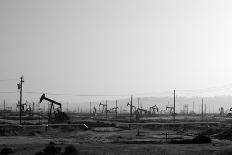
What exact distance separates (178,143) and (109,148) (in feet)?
22.5

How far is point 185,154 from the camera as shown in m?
22.7

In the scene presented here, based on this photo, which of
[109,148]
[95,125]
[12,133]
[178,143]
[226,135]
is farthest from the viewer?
[95,125]

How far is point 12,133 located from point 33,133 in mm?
2056

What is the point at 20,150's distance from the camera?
25.0 m

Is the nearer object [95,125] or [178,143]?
[178,143]

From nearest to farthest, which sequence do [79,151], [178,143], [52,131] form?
[79,151] → [178,143] → [52,131]

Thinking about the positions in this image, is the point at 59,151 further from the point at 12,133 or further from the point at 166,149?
the point at 12,133

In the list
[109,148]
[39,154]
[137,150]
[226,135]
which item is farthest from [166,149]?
[226,135]

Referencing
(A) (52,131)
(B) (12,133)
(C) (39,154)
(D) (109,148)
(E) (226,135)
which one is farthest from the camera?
(A) (52,131)

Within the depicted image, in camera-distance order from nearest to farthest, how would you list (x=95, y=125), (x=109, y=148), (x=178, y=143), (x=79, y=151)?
(x=79, y=151) → (x=109, y=148) → (x=178, y=143) → (x=95, y=125)

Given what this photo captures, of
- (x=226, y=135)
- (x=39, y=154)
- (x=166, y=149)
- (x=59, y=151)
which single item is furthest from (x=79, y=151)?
(x=226, y=135)

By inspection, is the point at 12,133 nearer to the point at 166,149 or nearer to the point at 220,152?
the point at 166,149

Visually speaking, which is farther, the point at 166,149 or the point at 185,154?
the point at 166,149

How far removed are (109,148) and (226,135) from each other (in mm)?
15043
